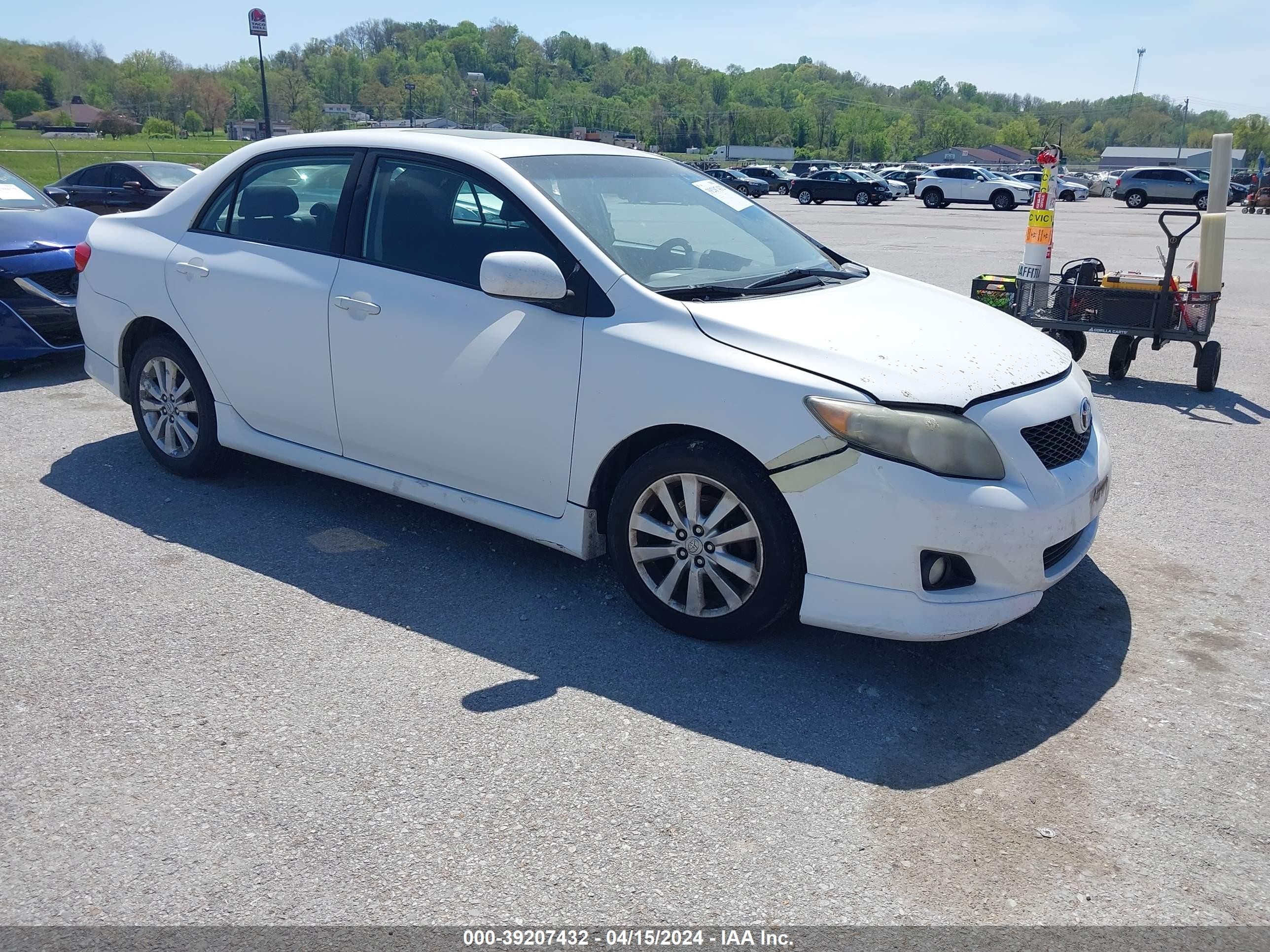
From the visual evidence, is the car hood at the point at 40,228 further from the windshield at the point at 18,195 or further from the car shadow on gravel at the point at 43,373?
the car shadow on gravel at the point at 43,373

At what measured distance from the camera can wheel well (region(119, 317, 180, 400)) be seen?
5.42 metres

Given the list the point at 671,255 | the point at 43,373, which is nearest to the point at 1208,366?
the point at 671,255

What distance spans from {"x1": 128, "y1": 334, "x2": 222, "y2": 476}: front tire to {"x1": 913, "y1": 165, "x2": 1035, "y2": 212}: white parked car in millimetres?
44964

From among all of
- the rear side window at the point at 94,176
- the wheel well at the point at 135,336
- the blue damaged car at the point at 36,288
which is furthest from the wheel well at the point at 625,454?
the rear side window at the point at 94,176

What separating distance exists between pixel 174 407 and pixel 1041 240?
22.0 feet

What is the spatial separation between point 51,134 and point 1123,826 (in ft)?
340

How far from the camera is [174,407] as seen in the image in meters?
5.46

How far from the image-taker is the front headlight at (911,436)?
343 cm

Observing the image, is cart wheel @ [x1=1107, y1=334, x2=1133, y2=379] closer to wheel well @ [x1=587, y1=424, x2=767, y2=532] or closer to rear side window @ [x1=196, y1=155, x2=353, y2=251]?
wheel well @ [x1=587, y1=424, x2=767, y2=532]

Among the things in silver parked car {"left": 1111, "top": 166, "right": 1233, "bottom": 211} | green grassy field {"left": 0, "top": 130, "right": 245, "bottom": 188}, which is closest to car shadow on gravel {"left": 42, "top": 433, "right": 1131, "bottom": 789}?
green grassy field {"left": 0, "top": 130, "right": 245, "bottom": 188}

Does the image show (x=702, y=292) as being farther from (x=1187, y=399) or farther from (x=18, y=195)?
(x=18, y=195)

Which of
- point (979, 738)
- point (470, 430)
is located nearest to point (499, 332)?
point (470, 430)

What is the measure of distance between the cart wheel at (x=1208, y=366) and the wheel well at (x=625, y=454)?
19.9 ft

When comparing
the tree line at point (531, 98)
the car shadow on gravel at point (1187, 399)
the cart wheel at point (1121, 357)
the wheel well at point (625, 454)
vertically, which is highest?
the tree line at point (531, 98)
